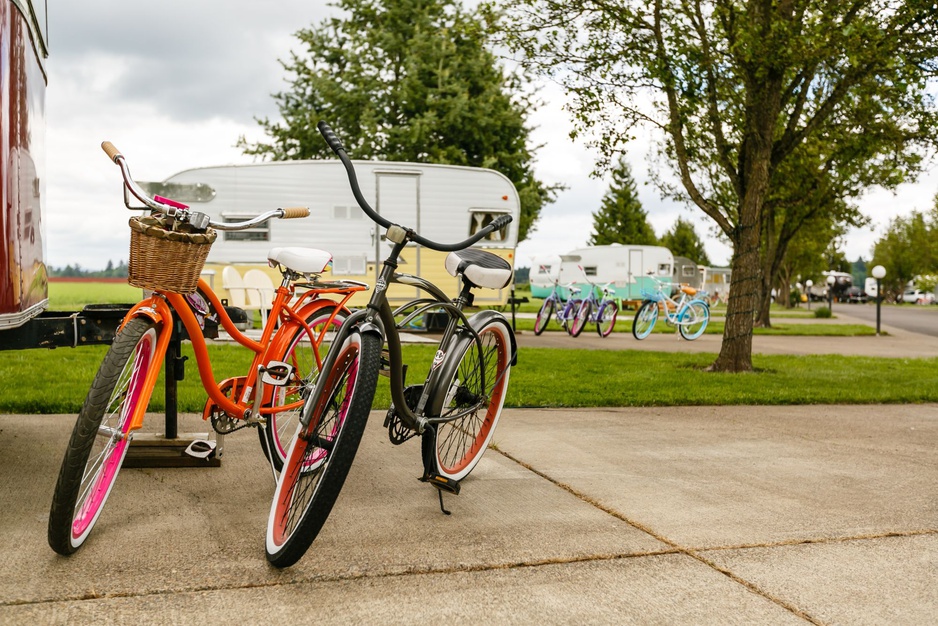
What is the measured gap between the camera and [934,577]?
3.28 meters

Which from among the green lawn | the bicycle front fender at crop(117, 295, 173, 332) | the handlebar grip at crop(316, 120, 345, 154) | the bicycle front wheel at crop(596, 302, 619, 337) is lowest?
the green lawn

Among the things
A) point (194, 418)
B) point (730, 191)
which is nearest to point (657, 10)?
point (194, 418)

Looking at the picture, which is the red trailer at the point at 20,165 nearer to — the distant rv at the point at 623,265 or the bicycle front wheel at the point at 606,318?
the bicycle front wheel at the point at 606,318

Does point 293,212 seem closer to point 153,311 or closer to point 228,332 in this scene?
point 228,332

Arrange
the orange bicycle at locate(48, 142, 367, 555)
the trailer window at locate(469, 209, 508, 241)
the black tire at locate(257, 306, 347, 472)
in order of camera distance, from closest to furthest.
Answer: the orange bicycle at locate(48, 142, 367, 555) → the black tire at locate(257, 306, 347, 472) → the trailer window at locate(469, 209, 508, 241)

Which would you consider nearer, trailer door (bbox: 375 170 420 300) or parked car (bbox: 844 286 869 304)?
trailer door (bbox: 375 170 420 300)

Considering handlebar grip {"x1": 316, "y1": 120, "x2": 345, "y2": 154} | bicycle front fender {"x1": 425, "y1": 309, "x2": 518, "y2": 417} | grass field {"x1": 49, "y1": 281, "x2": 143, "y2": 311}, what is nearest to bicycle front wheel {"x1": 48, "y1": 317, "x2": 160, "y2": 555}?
handlebar grip {"x1": 316, "y1": 120, "x2": 345, "y2": 154}

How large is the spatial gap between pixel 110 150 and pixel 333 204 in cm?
1285

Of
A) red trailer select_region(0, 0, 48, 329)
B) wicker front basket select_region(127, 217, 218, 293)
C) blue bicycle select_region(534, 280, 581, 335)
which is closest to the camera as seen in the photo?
wicker front basket select_region(127, 217, 218, 293)

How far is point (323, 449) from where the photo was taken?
10.8 ft

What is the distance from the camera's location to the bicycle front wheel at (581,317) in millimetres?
17828

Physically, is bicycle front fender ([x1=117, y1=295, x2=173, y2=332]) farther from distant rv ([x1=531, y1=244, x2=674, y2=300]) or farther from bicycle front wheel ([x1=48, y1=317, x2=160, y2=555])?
distant rv ([x1=531, y1=244, x2=674, y2=300])

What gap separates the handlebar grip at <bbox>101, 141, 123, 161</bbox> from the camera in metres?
3.57

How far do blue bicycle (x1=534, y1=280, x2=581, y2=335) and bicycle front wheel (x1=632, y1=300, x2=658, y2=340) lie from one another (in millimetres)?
1263
